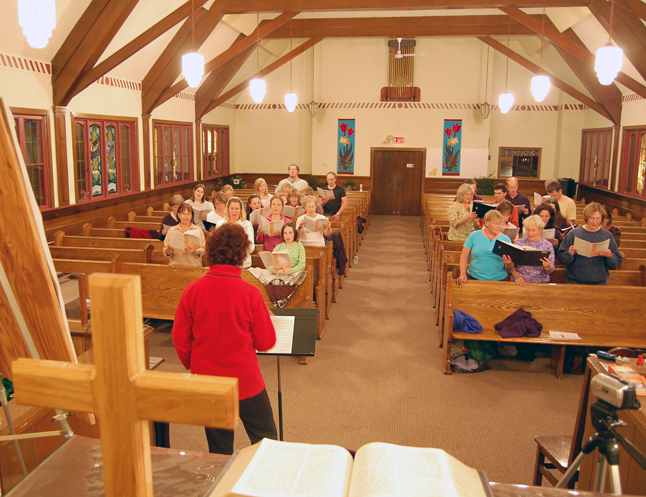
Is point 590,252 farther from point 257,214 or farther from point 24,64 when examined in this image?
point 24,64

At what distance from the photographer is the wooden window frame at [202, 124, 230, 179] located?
45.2ft

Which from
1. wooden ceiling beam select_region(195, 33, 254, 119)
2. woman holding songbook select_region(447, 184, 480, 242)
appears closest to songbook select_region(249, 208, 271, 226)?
woman holding songbook select_region(447, 184, 480, 242)

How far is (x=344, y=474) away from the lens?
3.58ft

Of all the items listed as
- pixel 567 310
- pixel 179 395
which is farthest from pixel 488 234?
pixel 179 395

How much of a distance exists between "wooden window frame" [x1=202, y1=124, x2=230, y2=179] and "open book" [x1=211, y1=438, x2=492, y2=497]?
1294 cm

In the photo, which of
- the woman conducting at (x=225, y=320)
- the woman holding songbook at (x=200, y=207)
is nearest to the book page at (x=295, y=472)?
the woman conducting at (x=225, y=320)

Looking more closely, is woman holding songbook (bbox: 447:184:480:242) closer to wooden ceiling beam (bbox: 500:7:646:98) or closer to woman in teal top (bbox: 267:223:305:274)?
woman in teal top (bbox: 267:223:305:274)

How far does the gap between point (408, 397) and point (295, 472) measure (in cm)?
354

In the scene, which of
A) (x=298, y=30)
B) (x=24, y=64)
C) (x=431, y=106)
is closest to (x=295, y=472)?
(x=24, y=64)

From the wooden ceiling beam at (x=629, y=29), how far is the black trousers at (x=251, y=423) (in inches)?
317

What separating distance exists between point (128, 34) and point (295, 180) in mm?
3412

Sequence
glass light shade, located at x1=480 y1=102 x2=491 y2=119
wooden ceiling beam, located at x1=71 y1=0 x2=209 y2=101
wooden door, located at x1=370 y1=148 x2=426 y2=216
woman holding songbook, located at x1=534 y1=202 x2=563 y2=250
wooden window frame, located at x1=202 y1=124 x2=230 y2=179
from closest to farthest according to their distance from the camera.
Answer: woman holding songbook, located at x1=534 y1=202 x2=563 y2=250 → wooden ceiling beam, located at x1=71 y1=0 x2=209 y2=101 → wooden window frame, located at x1=202 y1=124 x2=230 y2=179 → glass light shade, located at x1=480 y1=102 x2=491 y2=119 → wooden door, located at x1=370 y1=148 x2=426 y2=216

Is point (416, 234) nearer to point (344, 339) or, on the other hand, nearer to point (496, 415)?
point (344, 339)

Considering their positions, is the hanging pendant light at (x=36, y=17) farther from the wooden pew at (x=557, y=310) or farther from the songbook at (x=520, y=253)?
the songbook at (x=520, y=253)
